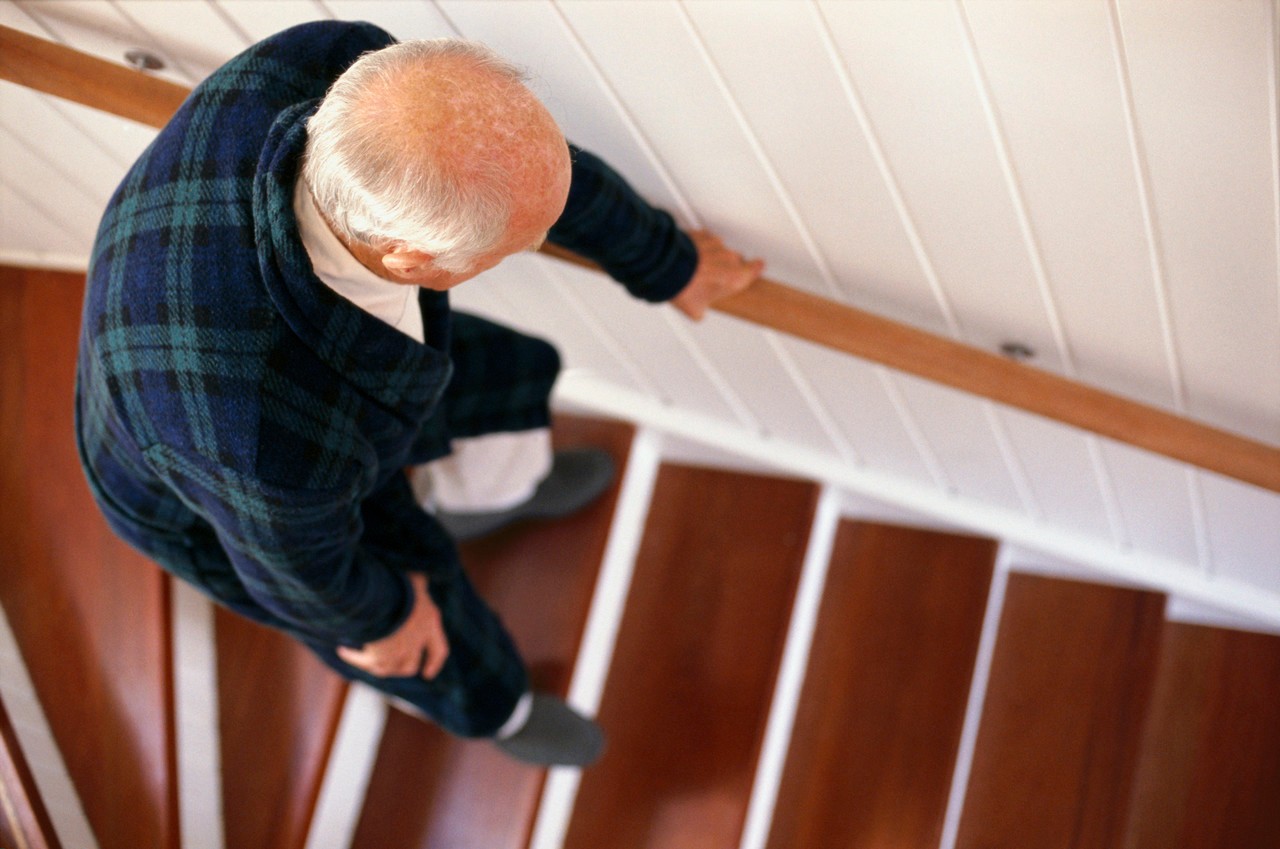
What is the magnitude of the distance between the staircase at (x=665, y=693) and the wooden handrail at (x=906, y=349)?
20 centimetres

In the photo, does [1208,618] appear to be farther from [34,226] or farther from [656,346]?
[34,226]

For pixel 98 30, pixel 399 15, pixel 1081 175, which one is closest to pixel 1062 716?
pixel 1081 175

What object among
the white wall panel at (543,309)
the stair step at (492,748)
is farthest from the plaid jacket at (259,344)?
the stair step at (492,748)

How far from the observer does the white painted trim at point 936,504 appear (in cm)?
136

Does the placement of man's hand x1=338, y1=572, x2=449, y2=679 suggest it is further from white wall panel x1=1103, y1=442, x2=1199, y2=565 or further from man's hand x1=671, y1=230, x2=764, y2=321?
white wall panel x1=1103, y1=442, x2=1199, y2=565

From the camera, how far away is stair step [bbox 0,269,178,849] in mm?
1468

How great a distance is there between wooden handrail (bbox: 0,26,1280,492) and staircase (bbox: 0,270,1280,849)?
0.65 ft

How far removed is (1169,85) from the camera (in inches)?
35.3

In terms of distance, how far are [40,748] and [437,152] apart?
1055 millimetres

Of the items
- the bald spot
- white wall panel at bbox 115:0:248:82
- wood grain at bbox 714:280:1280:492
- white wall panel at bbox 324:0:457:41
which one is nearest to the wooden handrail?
wood grain at bbox 714:280:1280:492

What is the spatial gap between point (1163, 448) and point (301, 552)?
879 mm

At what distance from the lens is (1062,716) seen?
1.26 metres

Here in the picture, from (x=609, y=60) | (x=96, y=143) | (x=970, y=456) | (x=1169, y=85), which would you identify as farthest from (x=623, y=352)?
(x=1169, y=85)

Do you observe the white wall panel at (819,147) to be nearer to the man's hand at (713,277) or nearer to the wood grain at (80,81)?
the man's hand at (713,277)
